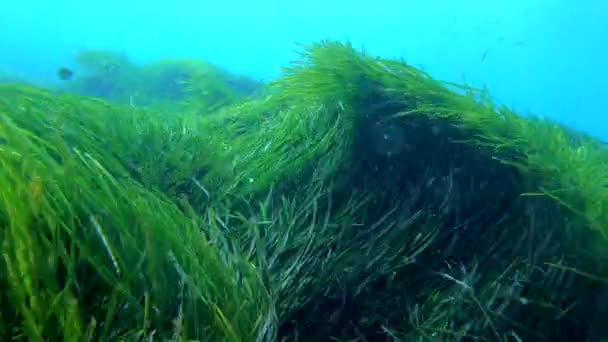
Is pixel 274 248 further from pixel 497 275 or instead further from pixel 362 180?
pixel 497 275

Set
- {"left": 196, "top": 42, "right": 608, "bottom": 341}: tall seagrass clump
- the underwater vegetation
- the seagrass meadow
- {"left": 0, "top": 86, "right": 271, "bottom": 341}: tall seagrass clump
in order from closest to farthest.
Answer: {"left": 0, "top": 86, "right": 271, "bottom": 341}: tall seagrass clump → the seagrass meadow → {"left": 196, "top": 42, "right": 608, "bottom": 341}: tall seagrass clump → the underwater vegetation

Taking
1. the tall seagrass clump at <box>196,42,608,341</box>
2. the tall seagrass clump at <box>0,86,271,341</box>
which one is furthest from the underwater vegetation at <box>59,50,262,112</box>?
the tall seagrass clump at <box>0,86,271,341</box>

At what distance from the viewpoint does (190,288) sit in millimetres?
1095

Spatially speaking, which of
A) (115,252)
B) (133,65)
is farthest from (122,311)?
(133,65)

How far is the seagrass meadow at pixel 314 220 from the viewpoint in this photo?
3.51ft

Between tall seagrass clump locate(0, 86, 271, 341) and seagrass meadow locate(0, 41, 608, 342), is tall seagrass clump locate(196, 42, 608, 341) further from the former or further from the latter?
tall seagrass clump locate(0, 86, 271, 341)

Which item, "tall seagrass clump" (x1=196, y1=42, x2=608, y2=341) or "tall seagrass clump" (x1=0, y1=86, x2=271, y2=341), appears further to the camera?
"tall seagrass clump" (x1=196, y1=42, x2=608, y2=341)

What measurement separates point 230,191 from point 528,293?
4.32 feet

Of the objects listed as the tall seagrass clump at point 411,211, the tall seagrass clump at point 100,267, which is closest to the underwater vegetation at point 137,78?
the tall seagrass clump at point 411,211

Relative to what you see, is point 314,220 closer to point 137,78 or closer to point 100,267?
point 100,267

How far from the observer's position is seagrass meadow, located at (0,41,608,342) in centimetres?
107

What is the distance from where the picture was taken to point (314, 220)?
1.83 metres

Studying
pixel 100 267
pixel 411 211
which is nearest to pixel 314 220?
pixel 411 211

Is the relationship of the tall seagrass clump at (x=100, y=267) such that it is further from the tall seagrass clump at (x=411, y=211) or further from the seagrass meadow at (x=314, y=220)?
the tall seagrass clump at (x=411, y=211)
